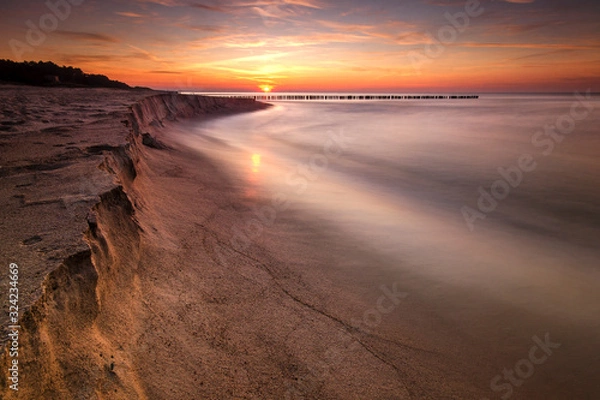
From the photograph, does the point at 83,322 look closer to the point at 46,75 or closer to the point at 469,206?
the point at 469,206

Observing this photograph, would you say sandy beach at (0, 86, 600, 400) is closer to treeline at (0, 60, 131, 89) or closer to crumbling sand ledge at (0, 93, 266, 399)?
crumbling sand ledge at (0, 93, 266, 399)

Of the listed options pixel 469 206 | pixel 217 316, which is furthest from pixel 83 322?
pixel 469 206

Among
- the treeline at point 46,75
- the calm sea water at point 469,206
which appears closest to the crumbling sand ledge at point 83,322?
the calm sea water at point 469,206

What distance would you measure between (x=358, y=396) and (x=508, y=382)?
1.55 meters

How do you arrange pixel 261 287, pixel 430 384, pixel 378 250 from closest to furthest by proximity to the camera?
pixel 430 384 → pixel 261 287 → pixel 378 250

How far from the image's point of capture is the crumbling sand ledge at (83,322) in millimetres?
1735

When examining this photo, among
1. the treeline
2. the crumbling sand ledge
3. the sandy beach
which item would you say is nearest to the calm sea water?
the sandy beach

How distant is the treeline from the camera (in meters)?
30.6

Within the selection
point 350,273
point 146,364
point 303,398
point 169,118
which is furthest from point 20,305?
point 169,118

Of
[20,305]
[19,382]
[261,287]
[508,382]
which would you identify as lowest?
[508,382]

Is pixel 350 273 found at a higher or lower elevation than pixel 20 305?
lower

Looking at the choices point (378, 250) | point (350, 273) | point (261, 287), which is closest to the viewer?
point (261, 287)

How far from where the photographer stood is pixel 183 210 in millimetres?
5676

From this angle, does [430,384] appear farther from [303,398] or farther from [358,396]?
[303,398]
